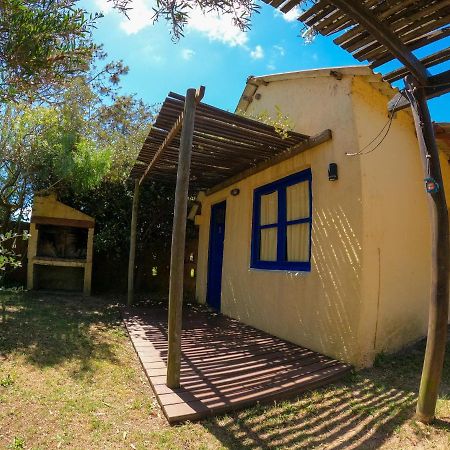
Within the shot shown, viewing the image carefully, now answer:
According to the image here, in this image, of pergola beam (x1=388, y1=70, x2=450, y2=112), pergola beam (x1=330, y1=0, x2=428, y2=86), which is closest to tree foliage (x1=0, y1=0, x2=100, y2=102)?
pergola beam (x1=330, y1=0, x2=428, y2=86)

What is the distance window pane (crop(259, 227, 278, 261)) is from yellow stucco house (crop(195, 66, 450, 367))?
3 cm

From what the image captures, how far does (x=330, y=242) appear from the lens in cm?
480

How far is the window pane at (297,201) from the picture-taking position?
219 inches

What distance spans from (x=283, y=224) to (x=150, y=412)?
3.70m

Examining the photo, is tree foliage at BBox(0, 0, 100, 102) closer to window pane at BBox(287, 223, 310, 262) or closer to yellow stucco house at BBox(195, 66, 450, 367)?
yellow stucco house at BBox(195, 66, 450, 367)

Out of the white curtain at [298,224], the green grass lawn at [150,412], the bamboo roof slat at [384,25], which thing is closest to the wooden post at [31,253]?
the green grass lawn at [150,412]

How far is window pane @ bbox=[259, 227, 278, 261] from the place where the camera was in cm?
623

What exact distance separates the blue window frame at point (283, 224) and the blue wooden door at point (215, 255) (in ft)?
5.75

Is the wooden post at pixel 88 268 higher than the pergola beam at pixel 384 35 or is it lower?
lower

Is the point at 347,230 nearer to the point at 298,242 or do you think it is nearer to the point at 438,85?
the point at 298,242

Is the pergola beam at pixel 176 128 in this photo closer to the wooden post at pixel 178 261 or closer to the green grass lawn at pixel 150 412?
the wooden post at pixel 178 261

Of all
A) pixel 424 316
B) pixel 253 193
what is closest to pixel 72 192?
pixel 253 193

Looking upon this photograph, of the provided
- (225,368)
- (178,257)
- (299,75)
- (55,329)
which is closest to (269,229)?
(299,75)

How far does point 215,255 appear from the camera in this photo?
8750 millimetres
